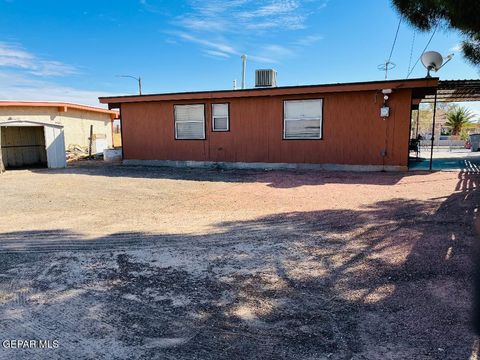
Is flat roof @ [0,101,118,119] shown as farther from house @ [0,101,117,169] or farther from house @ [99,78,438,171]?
house @ [99,78,438,171]

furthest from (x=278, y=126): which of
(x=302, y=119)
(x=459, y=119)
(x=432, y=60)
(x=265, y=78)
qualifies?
(x=459, y=119)

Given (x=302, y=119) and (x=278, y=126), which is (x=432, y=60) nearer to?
(x=302, y=119)

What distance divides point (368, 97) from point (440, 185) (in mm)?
3628

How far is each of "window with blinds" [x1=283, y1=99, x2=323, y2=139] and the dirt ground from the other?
4824mm

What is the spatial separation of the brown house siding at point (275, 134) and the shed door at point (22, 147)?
16.1 feet

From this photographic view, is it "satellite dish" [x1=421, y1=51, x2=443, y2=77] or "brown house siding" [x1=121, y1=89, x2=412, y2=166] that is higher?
"satellite dish" [x1=421, y1=51, x2=443, y2=77]

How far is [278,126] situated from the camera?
11062 millimetres

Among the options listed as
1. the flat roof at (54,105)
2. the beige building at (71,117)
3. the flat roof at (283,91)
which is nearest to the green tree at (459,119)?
the flat roof at (283,91)

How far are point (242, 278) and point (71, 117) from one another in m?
18.7

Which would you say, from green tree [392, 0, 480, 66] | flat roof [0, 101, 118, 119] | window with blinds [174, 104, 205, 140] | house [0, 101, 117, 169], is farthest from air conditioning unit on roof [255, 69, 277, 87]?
flat roof [0, 101, 118, 119]

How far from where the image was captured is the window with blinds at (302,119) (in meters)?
10.6

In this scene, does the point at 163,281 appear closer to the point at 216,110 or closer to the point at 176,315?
the point at 176,315

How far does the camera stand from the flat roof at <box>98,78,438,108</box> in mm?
9094

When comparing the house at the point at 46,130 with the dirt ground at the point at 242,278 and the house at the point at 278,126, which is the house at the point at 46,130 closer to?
the house at the point at 278,126
